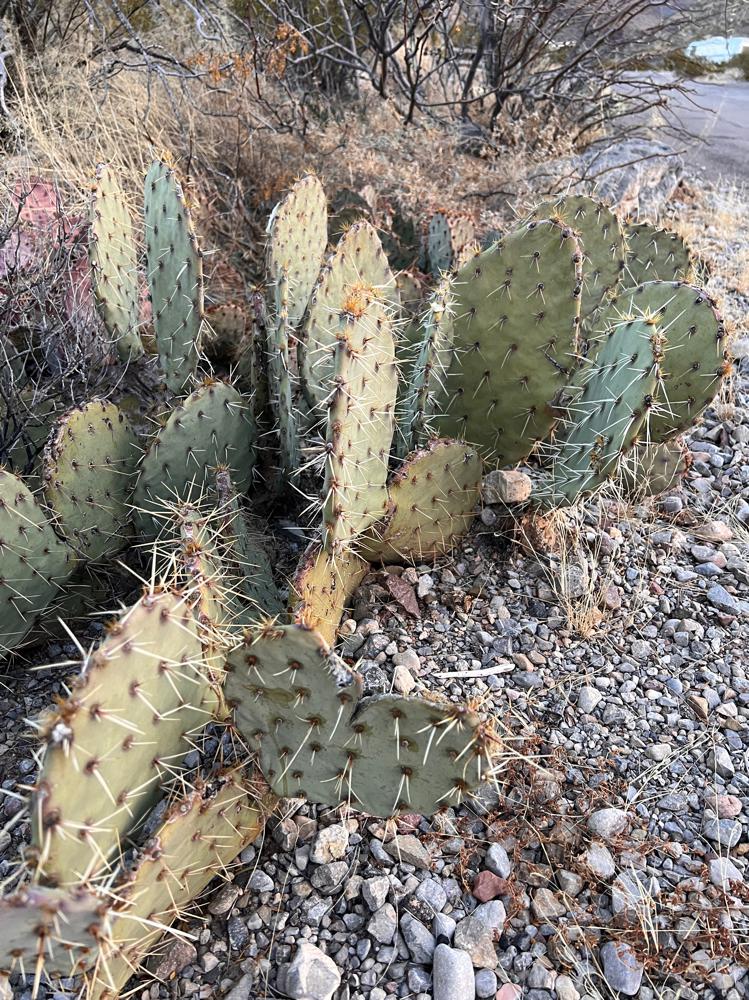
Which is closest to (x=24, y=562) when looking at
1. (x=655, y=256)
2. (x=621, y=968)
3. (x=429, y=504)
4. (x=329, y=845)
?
(x=329, y=845)

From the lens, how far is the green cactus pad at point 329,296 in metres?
2.21

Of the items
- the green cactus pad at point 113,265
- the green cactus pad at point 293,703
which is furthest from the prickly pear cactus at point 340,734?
the green cactus pad at point 113,265

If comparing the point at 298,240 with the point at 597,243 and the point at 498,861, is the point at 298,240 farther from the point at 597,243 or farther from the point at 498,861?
the point at 498,861

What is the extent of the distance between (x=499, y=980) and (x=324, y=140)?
5174mm

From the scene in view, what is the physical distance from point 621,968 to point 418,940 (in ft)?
1.35

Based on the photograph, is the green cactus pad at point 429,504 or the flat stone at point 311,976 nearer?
the flat stone at point 311,976

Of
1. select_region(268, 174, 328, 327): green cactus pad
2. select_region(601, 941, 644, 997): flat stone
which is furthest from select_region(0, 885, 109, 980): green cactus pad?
select_region(268, 174, 328, 327): green cactus pad

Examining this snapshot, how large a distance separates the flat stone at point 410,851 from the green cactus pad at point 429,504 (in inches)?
30.5

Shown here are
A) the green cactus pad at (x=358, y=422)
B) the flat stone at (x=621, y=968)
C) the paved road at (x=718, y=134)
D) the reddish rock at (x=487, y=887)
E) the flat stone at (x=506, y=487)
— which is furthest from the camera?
the paved road at (x=718, y=134)

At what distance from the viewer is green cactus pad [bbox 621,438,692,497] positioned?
109 inches

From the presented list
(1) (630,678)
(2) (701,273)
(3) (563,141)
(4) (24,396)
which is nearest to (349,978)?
(1) (630,678)

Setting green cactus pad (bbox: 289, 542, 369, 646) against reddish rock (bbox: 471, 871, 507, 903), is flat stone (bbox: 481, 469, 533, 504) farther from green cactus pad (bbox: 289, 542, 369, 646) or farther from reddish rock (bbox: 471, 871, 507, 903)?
reddish rock (bbox: 471, 871, 507, 903)

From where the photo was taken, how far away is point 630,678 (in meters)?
2.18

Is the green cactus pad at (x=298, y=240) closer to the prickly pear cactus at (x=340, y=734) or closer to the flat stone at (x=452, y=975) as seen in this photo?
the prickly pear cactus at (x=340, y=734)
